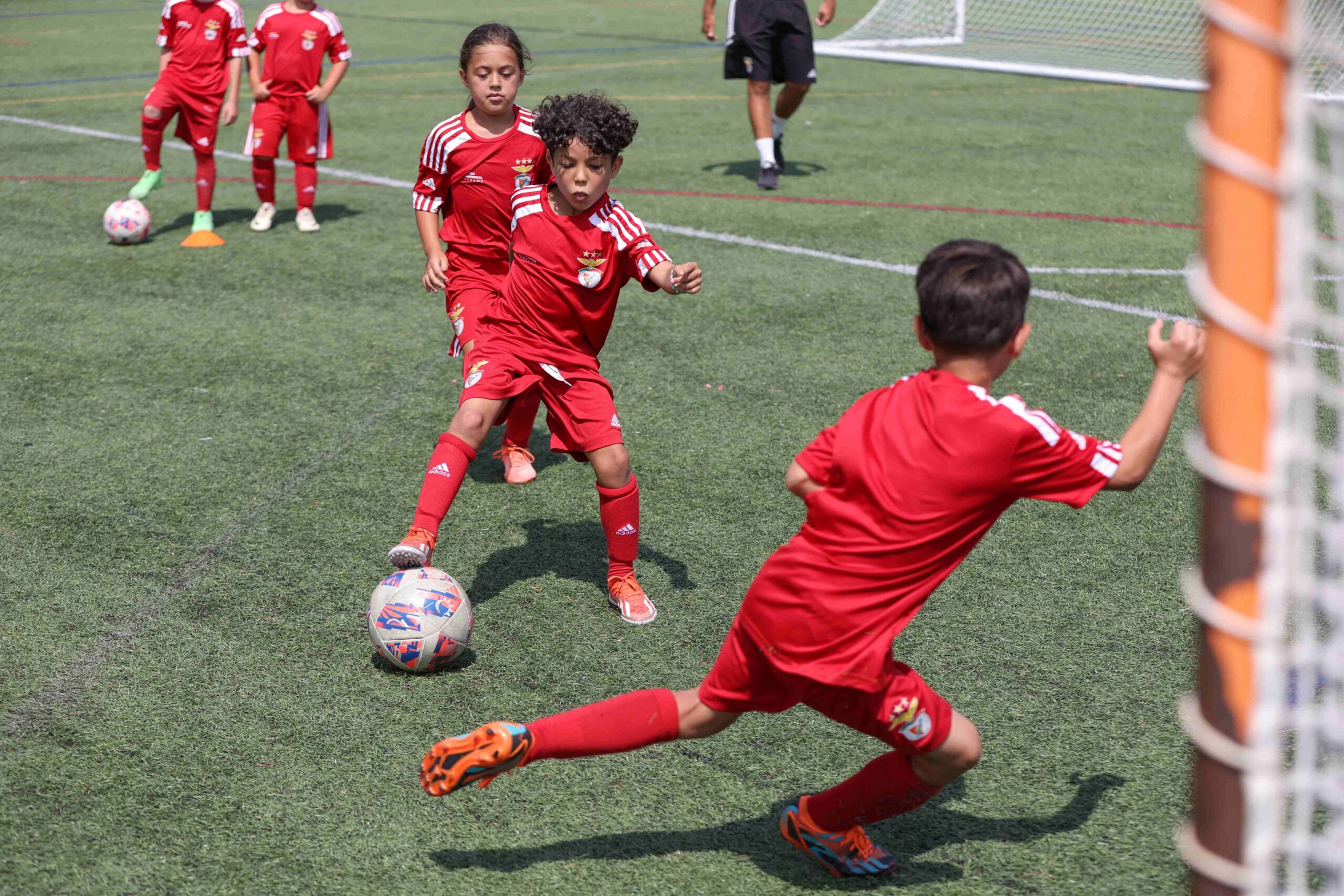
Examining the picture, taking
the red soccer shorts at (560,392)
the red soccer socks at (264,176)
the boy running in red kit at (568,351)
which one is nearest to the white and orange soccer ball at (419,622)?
the boy running in red kit at (568,351)

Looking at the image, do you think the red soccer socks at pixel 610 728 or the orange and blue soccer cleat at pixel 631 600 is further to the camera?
the orange and blue soccer cleat at pixel 631 600

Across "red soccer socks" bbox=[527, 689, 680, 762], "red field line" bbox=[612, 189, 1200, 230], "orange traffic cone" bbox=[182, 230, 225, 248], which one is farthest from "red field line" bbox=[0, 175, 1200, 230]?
"red soccer socks" bbox=[527, 689, 680, 762]

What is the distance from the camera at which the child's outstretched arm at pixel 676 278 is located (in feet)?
12.2

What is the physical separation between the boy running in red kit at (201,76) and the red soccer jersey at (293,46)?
0.55 feet

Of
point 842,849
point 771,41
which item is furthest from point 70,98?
point 842,849

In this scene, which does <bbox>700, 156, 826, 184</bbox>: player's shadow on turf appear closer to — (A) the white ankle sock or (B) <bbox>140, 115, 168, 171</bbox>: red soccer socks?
(A) the white ankle sock

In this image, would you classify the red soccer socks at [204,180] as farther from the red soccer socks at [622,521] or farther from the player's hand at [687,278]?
the player's hand at [687,278]

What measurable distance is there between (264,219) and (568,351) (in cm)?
552

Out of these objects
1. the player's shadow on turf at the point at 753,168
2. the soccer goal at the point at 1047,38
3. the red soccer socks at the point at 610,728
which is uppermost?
the soccer goal at the point at 1047,38

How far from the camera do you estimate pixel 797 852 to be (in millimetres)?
3041

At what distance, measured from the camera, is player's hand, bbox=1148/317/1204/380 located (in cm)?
243

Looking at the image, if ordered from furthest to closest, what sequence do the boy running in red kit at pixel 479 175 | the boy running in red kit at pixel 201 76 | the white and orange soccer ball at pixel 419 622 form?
the boy running in red kit at pixel 201 76 → the boy running in red kit at pixel 479 175 → the white and orange soccer ball at pixel 419 622

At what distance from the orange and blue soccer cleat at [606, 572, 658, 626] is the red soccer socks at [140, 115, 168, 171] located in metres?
6.23

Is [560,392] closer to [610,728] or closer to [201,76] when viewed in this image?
[610,728]
